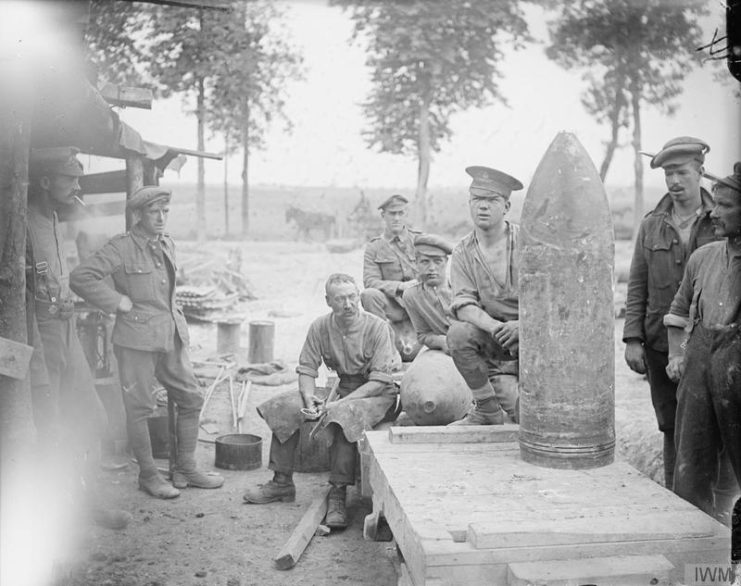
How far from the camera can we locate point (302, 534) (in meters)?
4.80

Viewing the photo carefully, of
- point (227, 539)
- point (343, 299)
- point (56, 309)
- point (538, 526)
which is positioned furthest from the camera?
point (343, 299)

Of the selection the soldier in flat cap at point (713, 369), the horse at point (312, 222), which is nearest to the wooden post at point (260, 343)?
the soldier in flat cap at point (713, 369)

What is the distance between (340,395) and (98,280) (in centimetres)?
187

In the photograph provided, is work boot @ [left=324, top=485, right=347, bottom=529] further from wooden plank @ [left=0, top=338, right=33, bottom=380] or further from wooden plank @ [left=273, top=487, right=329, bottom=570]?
wooden plank @ [left=0, top=338, right=33, bottom=380]

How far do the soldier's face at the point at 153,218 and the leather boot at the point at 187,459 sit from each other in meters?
1.38

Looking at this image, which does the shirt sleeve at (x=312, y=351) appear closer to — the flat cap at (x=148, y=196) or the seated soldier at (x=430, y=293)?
the seated soldier at (x=430, y=293)

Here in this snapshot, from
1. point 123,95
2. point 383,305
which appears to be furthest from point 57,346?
point 383,305

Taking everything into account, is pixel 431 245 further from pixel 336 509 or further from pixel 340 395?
pixel 336 509

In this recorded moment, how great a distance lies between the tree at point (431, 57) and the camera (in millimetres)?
11391

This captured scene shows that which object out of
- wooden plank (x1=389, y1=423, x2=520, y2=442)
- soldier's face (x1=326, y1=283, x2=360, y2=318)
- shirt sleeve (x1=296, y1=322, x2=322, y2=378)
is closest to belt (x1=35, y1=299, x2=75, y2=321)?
shirt sleeve (x1=296, y1=322, x2=322, y2=378)

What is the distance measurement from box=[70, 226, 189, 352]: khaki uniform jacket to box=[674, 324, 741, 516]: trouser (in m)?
3.50

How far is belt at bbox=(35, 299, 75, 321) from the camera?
5.02 metres

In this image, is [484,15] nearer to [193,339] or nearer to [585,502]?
[193,339]

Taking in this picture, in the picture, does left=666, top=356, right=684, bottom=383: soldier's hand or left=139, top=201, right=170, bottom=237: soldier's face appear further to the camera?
left=139, top=201, right=170, bottom=237: soldier's face
